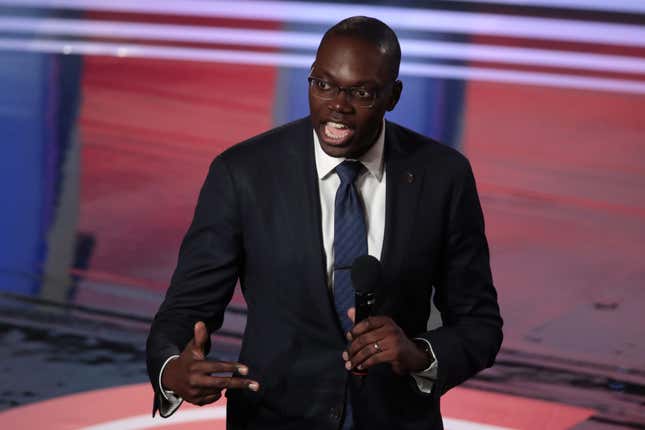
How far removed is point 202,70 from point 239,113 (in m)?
0.40

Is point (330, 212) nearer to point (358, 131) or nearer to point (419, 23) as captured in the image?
point (358, 131)

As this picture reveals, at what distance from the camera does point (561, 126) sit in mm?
5410

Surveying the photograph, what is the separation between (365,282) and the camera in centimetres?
164

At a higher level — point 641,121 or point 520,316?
point 641,121

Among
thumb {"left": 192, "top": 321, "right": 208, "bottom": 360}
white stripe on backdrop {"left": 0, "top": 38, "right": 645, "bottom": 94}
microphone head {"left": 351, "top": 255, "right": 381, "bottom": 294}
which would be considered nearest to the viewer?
microphone head {"left": 351, "top": 255, "right": 381, "bottom": 294}

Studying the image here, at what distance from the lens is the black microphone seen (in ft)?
5.40

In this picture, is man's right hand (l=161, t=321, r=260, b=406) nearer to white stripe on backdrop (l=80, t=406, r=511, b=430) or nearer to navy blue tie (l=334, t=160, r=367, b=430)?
navy blue tie (l=334, t=160, r=367, b=430)

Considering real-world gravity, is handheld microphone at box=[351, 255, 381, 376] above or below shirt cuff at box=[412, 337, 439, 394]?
above

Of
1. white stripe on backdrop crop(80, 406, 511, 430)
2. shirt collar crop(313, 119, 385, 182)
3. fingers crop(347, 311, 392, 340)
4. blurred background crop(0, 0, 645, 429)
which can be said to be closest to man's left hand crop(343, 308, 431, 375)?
fingers crop(347, 311, 392, 340)

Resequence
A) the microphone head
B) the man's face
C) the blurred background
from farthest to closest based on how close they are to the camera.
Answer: the blurred background, the man's face, the microphone head

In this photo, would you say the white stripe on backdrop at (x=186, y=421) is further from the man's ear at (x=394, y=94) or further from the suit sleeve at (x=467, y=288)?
the man's ear at (x=394, y=94)

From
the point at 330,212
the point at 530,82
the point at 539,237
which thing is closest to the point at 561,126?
the point at 530,82

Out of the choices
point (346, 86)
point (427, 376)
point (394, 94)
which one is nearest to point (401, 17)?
point (394, 94)

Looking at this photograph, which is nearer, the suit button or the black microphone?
the black microphone
